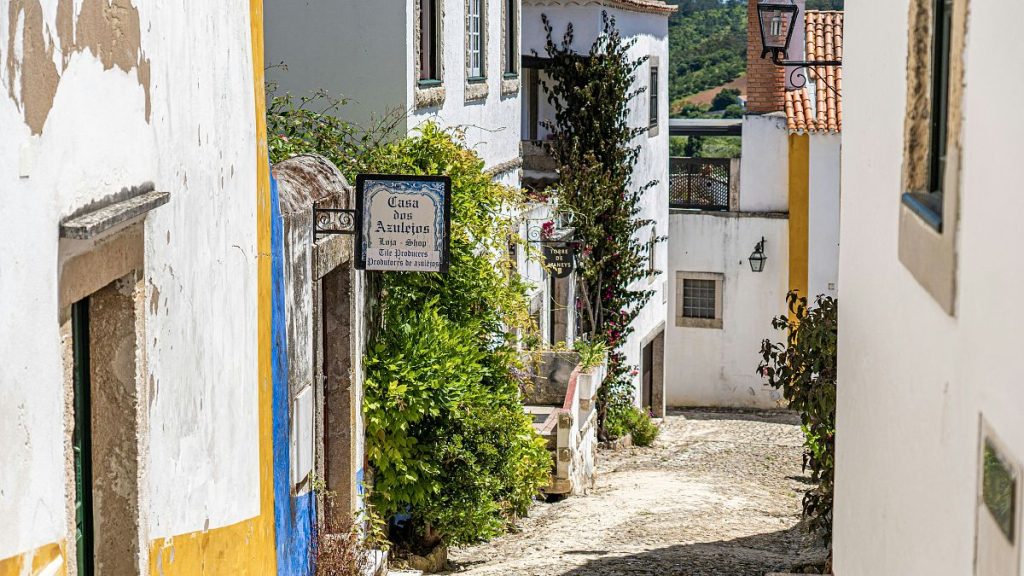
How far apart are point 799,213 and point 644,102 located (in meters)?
4.74

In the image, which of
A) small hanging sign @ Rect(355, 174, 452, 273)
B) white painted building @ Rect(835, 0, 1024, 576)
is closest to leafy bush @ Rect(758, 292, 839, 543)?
small hanging sign @ Rect(355, 174, 452, 273)

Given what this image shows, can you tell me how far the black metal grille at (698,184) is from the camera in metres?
26.3

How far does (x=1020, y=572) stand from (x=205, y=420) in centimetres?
369

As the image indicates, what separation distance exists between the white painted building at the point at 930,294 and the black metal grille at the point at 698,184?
20618 mm

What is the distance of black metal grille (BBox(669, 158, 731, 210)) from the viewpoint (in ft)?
86.3

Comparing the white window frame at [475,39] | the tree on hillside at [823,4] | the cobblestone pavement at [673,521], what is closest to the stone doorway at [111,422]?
the cobblestone pavement at [673,521]

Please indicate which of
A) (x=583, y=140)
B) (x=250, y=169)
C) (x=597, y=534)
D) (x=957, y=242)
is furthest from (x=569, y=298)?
(x=957, y=242)

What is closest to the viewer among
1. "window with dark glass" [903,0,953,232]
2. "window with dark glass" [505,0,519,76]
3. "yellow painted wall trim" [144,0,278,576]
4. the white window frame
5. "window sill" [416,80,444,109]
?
"window with dark glass" [903,0,953,232]

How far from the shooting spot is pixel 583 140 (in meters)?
19.9

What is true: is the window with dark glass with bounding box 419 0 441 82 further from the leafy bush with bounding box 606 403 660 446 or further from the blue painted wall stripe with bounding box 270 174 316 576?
the leafy bush with bounding box 606 403 660 446

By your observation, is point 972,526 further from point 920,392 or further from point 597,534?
point 597,534

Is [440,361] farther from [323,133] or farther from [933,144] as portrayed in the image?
[933,144]

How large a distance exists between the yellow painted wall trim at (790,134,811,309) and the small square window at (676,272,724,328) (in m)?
1.53

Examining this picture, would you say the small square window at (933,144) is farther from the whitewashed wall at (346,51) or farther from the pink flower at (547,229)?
the pink flower at (547,229)
